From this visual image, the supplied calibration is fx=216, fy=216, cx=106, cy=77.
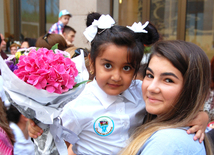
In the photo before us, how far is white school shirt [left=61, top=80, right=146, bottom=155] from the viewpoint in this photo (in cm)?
179

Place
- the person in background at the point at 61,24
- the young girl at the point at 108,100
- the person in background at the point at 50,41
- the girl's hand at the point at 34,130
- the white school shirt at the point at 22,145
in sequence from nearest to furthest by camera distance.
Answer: the girl's hand at the point at 34,130, the young girl at the point at 108,100, the white school shirt at the point at 22,145, the person in background at the point at 50,41, the person in background at the point at 61,24

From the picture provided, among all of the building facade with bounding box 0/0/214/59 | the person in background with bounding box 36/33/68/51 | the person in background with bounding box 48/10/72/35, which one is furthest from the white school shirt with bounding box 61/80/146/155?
the person in background with bounding box 48/10/72/35

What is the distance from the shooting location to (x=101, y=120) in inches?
71.0

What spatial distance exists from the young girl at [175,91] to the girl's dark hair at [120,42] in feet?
1.19

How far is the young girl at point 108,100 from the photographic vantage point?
1728 millimetres

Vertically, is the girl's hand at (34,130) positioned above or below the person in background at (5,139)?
above

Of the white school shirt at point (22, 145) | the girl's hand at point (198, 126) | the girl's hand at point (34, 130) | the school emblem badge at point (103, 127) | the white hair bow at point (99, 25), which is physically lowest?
the white school shirt at point (22, 145)

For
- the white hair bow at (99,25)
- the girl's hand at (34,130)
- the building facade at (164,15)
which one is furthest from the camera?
the building facade at (164,15)

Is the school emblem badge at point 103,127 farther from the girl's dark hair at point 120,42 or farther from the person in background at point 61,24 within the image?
the person in background at point 61,24

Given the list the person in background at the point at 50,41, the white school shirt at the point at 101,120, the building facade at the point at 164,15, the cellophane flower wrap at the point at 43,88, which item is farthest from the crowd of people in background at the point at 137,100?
the building facade at the point at 164,15

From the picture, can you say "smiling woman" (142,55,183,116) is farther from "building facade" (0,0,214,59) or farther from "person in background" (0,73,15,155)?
"building facade" (0,0,214,59)

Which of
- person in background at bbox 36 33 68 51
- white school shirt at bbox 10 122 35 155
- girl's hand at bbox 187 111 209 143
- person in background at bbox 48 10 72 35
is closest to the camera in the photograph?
girl's hand at bbox 187 111 209 143

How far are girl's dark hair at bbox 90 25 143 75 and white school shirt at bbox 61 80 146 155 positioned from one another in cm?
35

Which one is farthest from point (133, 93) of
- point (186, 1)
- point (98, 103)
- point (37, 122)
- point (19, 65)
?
point (186, 1)
